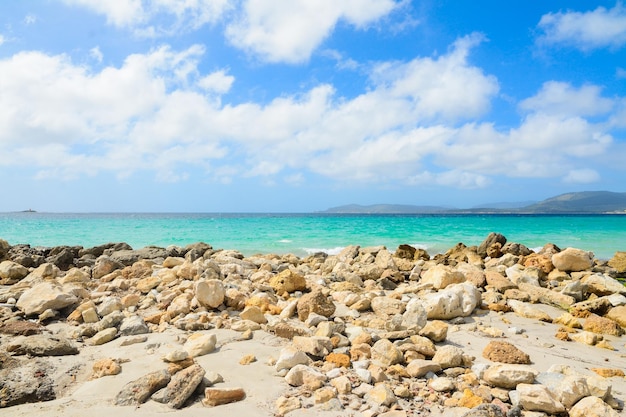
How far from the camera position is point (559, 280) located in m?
8.18

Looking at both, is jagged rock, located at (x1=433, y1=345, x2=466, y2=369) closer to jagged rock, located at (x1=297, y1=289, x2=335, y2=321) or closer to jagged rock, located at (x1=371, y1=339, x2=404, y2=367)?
jagged rock, located at (x1=371, y1=339, x2=404, y2=367)

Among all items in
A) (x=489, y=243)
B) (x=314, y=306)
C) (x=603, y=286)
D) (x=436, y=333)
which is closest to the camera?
(x=436, y=333)

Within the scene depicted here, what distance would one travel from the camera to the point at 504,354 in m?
3.98

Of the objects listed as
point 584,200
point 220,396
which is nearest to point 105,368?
point 220,396

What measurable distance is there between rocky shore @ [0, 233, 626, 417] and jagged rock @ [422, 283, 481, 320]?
16mm

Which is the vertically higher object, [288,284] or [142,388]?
[288,284]

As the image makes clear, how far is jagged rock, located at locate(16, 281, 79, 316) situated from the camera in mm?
5703

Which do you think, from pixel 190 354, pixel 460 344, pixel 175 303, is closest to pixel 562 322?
pixel 460 344

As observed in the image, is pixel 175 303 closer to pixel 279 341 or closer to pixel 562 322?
pixel 279 341

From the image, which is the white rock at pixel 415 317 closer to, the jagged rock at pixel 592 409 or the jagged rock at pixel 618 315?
the jagged rock at pixel 592 409

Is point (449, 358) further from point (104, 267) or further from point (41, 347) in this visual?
point (104, 267)

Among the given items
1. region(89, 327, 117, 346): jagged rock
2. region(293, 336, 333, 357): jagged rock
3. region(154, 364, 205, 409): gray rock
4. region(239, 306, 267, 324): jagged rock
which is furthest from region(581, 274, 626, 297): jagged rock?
region(89, 327, 117, 346): jagged rock

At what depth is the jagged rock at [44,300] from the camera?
18.7 feet

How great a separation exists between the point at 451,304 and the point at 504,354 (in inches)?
61.3
